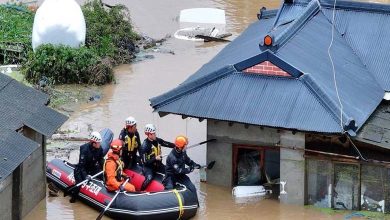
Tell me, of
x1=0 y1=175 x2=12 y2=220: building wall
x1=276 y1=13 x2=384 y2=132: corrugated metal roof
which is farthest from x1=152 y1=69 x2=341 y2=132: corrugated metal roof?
x1=0 y1=175 x2=12 y2=220: building wall

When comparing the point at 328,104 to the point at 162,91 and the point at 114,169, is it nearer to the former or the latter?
the point at 114,169

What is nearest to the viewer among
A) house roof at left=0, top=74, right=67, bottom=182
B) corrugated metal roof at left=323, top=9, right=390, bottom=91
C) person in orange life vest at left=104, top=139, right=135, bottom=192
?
house roof at left=0, top=74, right=67, bottom=182

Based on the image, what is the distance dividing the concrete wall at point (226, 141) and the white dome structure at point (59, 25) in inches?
382

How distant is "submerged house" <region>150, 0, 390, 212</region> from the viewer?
2031cm

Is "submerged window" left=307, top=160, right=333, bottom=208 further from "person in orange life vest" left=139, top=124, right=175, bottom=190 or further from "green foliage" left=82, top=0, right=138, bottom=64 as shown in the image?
"green foliage" left=82, top=0, right=138, bottom=64

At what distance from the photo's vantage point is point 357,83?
2203 centimetres

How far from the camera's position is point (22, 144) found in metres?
18.8

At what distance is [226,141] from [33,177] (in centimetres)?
431

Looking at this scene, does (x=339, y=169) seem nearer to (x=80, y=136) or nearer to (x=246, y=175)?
(x=246, y=175)

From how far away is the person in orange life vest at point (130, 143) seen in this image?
833 inches

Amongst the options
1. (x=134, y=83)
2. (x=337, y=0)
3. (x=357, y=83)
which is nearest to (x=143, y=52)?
(x=134, y=83)

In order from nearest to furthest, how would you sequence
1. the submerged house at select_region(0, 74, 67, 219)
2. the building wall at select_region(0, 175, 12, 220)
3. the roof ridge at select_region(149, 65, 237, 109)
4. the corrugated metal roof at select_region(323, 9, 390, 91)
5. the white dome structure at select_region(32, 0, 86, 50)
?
the submerged house at select_region(0, 74, 67, 219), the building wall at select_region(0, 175, 12, 220), the roof ridge at select_region(149, 65, 237, 109), the corrugated metal roof at select_region(323, 9, 390, 91), the white dome structure at select_region(32, 0, 86, 50)

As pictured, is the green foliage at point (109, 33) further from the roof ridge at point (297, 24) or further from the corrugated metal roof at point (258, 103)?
the corrugated metal roof at point (258, 103)

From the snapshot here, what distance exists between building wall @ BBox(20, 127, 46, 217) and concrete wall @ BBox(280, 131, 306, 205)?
5190mm
